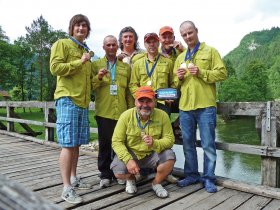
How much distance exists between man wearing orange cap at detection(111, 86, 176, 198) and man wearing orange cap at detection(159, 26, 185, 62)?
91cm

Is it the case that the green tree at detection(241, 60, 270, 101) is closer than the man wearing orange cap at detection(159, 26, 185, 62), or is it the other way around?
the man wearing orange cap at detection(159, 26, 185, 62)

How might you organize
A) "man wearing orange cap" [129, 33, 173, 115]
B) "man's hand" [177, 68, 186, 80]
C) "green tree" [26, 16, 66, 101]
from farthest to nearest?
"green tree" [26, 16, 66, 101] < "man wearing orange cap" [129, 33, 173, 115] < "man's hand" [177, 68, 186, 80]

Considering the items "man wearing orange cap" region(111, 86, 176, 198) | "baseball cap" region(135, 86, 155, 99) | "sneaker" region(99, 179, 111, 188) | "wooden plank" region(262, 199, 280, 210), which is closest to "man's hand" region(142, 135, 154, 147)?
"man wearing orange cap" region(111, 86, 176, 198)

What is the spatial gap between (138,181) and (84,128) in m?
1.06

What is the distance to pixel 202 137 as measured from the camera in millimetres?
3971

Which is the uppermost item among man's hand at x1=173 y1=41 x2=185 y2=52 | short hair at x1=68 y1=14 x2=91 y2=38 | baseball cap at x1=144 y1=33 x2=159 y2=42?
short hair at x1=68 y1=14 x2=91 y2=38

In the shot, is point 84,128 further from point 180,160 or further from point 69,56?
point 180,160

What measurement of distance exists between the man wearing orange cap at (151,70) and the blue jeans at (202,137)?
504 mm

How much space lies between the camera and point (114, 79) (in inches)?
159

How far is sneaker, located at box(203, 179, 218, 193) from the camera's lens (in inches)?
149

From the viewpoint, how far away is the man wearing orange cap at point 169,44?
4.19 meters

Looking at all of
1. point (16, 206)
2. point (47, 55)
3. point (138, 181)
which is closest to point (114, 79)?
point (138, 181)

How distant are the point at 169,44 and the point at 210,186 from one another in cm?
195

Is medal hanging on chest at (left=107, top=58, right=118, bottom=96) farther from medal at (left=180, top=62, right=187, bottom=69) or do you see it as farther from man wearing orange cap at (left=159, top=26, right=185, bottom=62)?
medal at (left=180, top=62, right=187, bottom=69)
